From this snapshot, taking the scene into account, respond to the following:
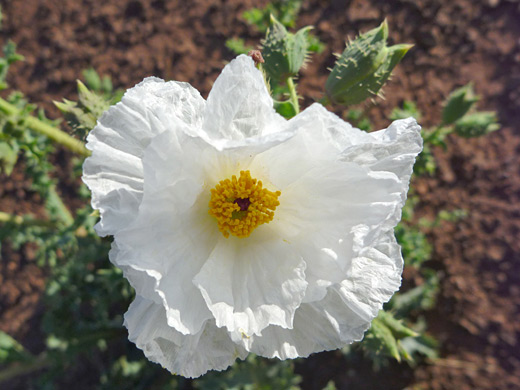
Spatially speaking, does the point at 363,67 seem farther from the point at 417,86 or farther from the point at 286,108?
the point at 417,86

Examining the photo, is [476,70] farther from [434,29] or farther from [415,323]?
[415,323]

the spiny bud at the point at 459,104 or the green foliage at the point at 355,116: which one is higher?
the spiny bud at the point at 459,104

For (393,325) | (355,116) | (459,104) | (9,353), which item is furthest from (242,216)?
(9,353)

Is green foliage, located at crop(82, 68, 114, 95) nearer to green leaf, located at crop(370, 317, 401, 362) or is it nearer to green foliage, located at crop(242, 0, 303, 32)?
green foliage, located at crop(242, 0, 303, 32)

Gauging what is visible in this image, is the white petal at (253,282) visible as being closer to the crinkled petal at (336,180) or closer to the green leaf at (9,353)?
the crinkled petal at (336,180)

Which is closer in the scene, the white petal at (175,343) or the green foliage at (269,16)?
the white petal at (175,343)

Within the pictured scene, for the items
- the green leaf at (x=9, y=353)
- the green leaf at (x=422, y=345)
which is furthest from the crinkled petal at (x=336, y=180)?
the green leaf at (x=9, y=353)
